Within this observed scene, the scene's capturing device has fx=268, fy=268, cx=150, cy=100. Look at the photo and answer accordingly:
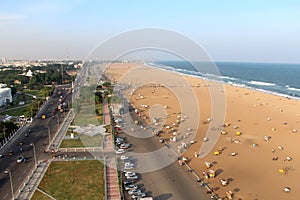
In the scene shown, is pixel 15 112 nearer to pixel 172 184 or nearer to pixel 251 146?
pixel 172 184

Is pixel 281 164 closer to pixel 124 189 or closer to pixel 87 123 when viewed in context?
pixel 124 189

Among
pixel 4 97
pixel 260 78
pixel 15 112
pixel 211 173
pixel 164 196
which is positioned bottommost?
pixel 164 196

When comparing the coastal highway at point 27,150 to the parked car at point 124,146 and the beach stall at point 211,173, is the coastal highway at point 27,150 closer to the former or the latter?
the parked car at point 124,146

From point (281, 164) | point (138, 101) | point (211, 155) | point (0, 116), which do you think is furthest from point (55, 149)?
point (138, 101)

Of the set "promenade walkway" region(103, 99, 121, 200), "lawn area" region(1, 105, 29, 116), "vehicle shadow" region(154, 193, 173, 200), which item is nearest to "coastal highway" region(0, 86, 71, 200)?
"lawn area" region(1, 105, 29, 116)

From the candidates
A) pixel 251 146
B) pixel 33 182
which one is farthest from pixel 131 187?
pixel 251 146

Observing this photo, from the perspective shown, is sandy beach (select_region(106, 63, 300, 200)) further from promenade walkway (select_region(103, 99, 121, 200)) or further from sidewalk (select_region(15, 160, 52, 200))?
sidewalk (select_region(15, 160, 52, 200))

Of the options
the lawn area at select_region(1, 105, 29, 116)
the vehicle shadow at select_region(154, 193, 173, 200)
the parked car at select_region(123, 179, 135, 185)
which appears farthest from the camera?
the lawn area at select_region(1, 105, 29, 116)
